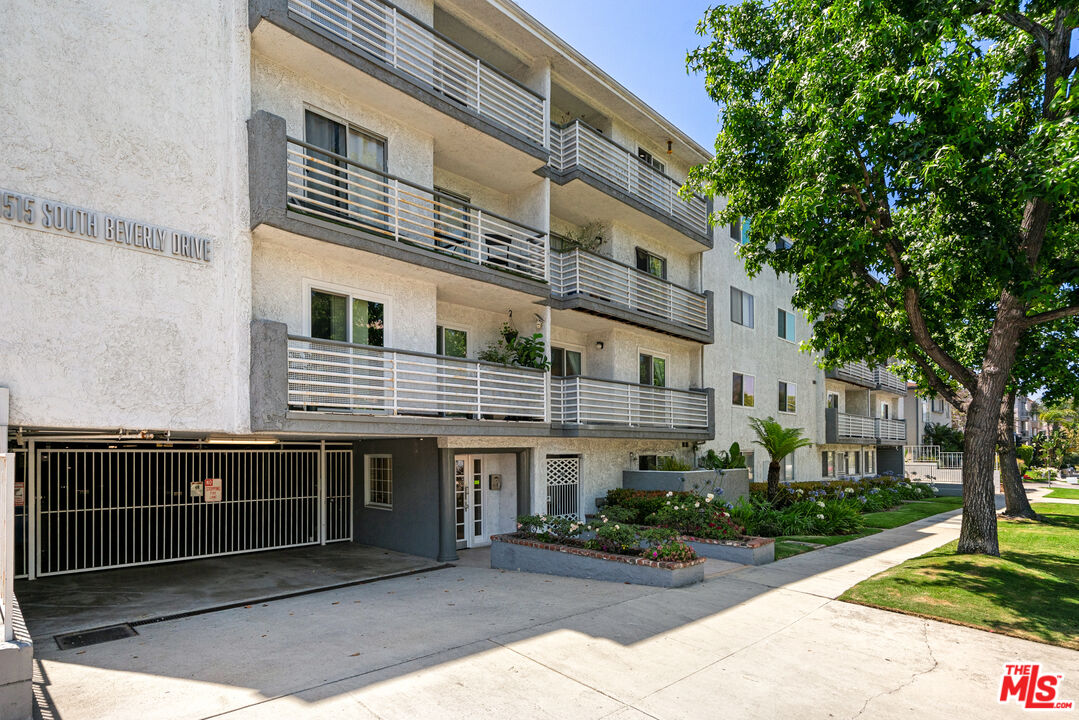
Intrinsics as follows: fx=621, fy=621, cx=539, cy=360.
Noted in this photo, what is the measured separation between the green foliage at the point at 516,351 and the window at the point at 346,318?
2.80m

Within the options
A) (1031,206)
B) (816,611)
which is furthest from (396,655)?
(1031,206)

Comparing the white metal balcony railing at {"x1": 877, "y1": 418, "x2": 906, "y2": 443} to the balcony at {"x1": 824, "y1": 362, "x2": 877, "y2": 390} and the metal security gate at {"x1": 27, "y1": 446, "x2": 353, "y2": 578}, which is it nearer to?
the balcony at {"x1": 824, "y1": 362, "x2": 877, "y2": 390}

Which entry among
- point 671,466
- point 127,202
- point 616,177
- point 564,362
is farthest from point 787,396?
point 127,202

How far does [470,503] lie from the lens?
14789mm

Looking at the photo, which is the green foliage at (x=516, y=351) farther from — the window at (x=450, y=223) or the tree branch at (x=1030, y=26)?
the tree branch at (x=1030, y=26)

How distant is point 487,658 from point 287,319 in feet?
22.3

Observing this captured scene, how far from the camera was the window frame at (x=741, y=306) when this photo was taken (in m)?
23.8

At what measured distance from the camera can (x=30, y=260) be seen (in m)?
7.84

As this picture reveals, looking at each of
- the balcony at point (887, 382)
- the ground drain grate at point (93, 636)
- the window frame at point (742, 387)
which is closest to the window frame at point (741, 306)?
the window frame at point (742, 387)

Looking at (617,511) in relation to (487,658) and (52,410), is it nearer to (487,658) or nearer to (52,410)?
(487,658)

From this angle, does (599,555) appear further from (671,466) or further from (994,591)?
(671,466)

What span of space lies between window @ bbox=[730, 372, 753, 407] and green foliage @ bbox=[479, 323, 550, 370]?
11.0 m

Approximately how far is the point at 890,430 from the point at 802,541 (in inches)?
1042

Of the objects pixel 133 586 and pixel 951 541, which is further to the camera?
pixel 951 541
